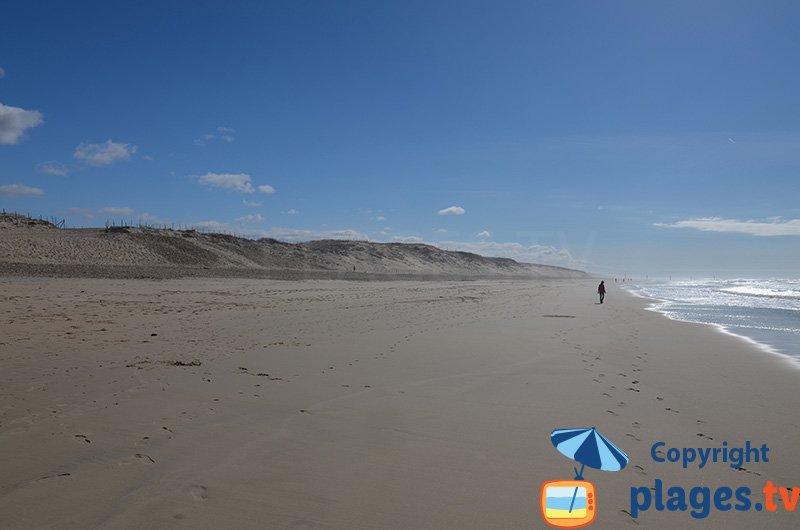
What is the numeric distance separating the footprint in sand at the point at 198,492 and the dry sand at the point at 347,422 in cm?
1

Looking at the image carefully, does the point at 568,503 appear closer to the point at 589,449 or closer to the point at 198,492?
the point at 589,449

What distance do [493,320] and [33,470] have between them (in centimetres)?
1414

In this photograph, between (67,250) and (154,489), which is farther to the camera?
(67,250)

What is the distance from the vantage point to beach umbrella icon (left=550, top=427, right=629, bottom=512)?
4.47m

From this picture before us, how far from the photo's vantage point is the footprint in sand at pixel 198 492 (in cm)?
363

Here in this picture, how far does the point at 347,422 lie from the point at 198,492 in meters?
2.03

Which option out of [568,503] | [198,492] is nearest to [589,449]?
[568,503]

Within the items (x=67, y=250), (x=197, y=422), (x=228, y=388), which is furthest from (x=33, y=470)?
(x=67, y=250)

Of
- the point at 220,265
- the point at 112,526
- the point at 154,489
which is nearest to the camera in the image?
the point at 112,526

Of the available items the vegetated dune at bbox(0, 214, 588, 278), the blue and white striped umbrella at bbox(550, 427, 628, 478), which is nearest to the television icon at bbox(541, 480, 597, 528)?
the blue and white striped umbrella at bbox(550, 427, 628, 478)

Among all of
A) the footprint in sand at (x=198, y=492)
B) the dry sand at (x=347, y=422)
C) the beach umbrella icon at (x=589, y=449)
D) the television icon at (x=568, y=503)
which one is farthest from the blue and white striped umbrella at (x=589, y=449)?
the footprint in sand at (x=198, y=492)

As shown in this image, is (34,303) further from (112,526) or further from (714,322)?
(714,322)

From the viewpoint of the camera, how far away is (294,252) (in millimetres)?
71688

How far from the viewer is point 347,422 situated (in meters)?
5.50
